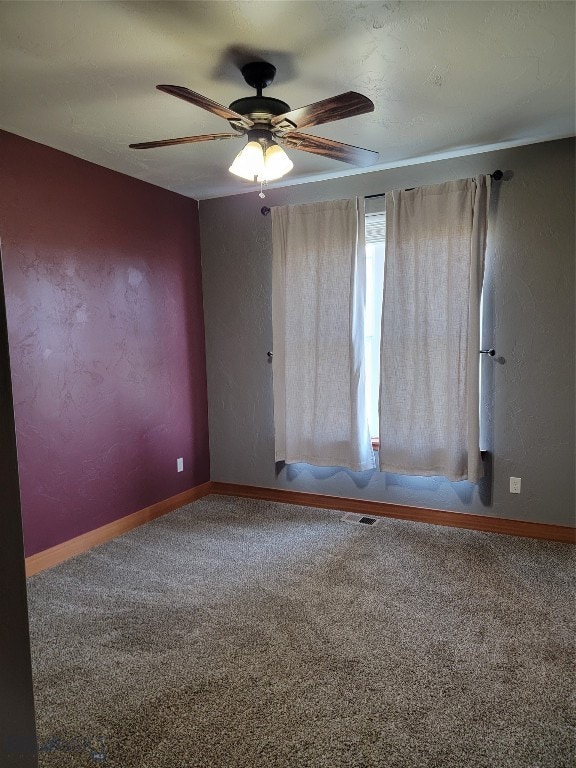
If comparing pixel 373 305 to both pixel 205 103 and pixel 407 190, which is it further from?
pixel 205 103

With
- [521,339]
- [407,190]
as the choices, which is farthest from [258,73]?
[521,339]

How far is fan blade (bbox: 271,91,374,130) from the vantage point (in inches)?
71.5

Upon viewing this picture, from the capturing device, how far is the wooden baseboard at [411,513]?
3.25 meters

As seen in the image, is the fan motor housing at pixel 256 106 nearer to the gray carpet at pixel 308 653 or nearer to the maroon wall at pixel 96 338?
the maroon wall at pixel 96 338

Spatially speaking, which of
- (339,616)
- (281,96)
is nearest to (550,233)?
(281,96)

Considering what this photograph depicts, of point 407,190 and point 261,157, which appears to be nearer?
point 261,157

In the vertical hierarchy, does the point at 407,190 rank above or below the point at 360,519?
above

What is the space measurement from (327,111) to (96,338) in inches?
81.6

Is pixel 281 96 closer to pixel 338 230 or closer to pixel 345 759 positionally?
pixel 338 230

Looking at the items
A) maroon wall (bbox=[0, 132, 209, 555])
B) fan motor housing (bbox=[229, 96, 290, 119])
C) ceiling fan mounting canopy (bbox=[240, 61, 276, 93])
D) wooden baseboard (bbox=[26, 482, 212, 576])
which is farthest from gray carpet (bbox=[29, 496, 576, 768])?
ceiling fan mounting canopy (bbox=[240, 61, 276, 93])

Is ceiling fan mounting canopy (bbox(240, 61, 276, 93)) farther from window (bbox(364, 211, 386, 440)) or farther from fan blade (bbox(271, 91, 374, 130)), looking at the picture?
window (bbox(364, 211, 386, 440))

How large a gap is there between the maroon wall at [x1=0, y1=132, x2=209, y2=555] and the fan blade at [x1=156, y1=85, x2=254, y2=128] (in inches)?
56.4

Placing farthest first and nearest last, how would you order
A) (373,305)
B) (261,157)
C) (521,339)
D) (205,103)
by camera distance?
(373,305), (521,339), (261,157), (205,103)

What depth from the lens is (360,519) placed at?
12.1ft
